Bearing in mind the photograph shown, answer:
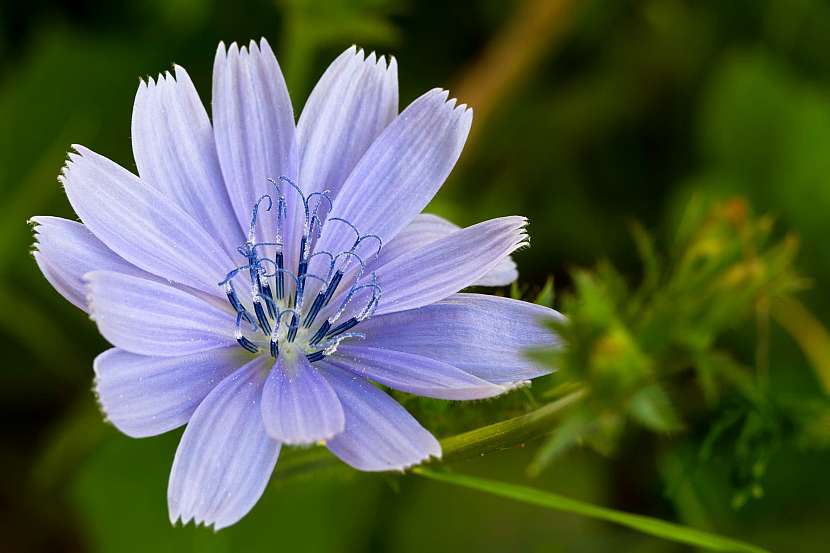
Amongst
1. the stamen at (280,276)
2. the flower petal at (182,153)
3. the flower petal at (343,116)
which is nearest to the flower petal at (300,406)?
the stamen at (280,276)

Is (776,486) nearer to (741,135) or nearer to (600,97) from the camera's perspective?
(741,135)

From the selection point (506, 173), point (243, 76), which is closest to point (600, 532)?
point (506, 173)

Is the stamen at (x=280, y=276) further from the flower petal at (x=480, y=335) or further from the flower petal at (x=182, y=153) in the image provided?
the flower petal at (x=480, y=335)

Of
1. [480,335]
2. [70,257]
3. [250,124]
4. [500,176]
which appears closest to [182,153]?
[250,124]

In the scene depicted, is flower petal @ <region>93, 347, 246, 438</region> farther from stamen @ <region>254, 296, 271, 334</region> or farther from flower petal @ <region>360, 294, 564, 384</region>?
flower petal @ <region>360, 294, 564, 384</region>

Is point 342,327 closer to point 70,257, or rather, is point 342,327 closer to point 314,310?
point 314,310

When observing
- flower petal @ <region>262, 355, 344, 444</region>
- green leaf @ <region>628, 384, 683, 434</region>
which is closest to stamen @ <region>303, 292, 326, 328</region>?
flower petal @ <region>262, 355, 344, 444</region>
